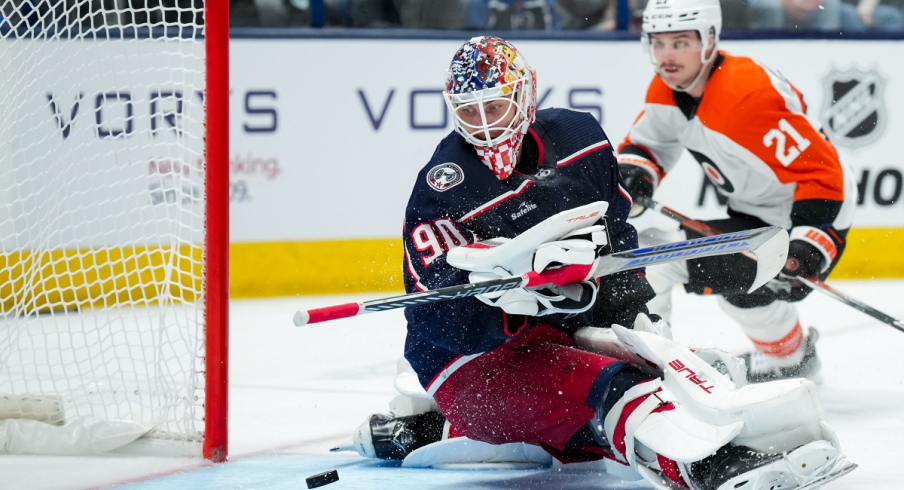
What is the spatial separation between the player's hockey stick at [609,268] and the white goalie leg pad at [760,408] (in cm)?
23

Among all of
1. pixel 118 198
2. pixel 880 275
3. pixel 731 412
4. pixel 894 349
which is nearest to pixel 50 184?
pixel 118 198

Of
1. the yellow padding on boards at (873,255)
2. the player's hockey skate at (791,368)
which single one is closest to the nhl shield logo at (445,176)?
the player's hockey skate at (791,368)

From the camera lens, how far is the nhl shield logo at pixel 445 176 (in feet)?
7.47

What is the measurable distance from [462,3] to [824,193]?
2.18m

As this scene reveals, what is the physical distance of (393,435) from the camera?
258 cm

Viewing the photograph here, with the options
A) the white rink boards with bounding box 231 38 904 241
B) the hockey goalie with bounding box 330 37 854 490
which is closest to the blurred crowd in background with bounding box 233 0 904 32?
the white rink boards with bounding box 231 38 904 241

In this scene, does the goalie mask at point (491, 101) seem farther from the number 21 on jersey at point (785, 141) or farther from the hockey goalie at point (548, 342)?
the number 21 on jersey at point (785, 141)

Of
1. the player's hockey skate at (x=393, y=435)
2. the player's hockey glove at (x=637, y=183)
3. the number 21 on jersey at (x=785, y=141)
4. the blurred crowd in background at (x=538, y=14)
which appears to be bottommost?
the player's hockey skate at (x=393, y=435)

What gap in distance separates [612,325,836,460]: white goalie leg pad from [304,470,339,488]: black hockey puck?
2.33ft

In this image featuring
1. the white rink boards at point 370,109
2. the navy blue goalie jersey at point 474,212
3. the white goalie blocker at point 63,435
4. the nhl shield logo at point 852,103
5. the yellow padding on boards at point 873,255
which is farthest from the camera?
the yellow padding on boards at point 873,255

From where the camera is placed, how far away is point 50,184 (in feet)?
11.7

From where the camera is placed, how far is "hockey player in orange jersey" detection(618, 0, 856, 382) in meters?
3.44

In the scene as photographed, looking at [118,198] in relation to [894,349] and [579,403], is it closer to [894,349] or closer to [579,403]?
[579,403]

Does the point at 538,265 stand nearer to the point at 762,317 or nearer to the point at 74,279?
the point at 762,317
